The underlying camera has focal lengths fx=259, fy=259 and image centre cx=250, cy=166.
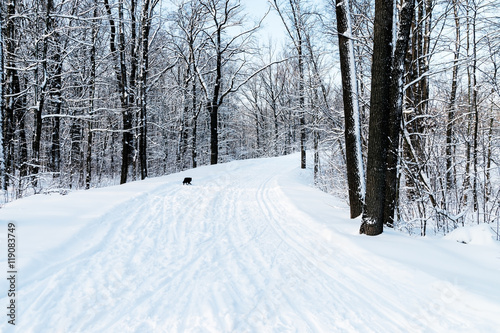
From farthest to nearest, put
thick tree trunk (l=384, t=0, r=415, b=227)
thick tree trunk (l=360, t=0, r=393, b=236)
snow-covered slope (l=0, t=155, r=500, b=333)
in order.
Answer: thick tree trunk (l=384, t=0, r=415, b=227) → thick tree trunk (l=360, t=0, r=393, b=236) → snow-covered slope (l=0, t=155, r=500, b=333)

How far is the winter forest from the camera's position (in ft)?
17.1

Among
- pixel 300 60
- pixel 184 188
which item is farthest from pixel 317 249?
pixel 300 60

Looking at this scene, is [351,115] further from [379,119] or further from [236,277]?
[236,277]

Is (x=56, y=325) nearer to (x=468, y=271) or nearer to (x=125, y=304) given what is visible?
(x=125, y=304)

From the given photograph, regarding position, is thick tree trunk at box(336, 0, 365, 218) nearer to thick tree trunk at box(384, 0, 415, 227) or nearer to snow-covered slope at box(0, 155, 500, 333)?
snow-covered slope at box(0, 155, 500, 333)

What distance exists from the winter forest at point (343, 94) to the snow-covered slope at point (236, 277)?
1234 mm

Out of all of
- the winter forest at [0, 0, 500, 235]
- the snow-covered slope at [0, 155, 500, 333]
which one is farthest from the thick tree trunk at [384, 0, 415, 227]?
the snow-covered slope at [0, 155, 500, 333]

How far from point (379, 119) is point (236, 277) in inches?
152

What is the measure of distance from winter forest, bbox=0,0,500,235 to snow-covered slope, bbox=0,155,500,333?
123 cm

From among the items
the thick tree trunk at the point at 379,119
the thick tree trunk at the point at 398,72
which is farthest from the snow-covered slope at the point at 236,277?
the thick tree trunk at the point at 398,72

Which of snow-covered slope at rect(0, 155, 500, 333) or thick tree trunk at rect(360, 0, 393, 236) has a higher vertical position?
thick tree trunk at rect(360, 0, 393, 236)

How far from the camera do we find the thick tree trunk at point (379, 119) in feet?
16.0

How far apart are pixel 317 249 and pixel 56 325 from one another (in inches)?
149

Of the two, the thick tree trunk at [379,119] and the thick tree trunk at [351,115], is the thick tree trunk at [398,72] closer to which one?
the thick tree trunk at [379,119]
